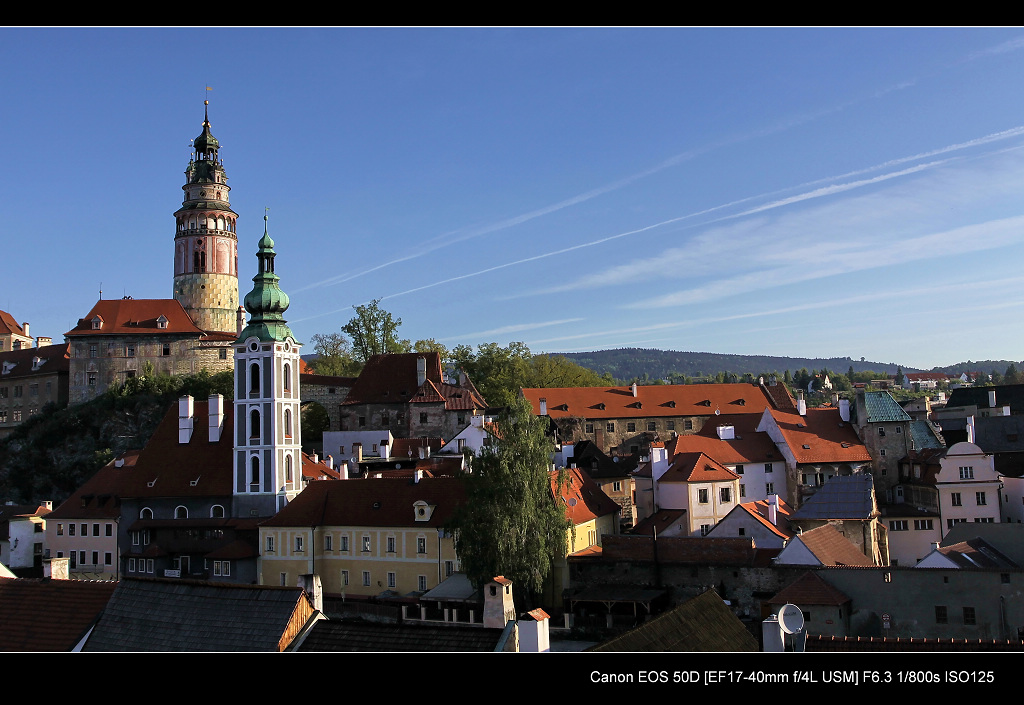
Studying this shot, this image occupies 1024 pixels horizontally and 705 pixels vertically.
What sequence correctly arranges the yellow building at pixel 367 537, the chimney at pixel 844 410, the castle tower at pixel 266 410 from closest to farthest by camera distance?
the yellow building at pixel 367 537
the castle tower at pixel 266 410
the chimney at pixel 844 410

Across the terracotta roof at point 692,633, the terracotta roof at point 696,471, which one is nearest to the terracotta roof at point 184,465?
the terracotta roof at point 696,471

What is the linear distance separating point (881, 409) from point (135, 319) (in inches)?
1972

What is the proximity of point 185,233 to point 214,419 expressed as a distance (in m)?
32.9

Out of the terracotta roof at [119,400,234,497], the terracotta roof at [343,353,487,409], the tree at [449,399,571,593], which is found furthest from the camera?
the terracotta roof at [343,353,487,409]

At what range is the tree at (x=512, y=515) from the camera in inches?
1055

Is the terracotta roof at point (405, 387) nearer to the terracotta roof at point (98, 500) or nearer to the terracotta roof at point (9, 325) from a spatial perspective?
the terracotta roof at point (98, 500)

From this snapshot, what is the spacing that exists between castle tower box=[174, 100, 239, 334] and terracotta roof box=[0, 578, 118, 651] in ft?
189

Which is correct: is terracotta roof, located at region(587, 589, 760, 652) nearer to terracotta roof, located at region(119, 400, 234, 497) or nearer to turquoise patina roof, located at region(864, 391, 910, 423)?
turquoise patina roof, located at region(864, 391, 910, 423)

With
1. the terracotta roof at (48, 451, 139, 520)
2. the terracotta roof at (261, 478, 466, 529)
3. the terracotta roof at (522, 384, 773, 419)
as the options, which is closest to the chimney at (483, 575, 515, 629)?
the terracotta roof at (261, 478, 466, 529)

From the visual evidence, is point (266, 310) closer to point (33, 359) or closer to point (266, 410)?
point (266, 410)

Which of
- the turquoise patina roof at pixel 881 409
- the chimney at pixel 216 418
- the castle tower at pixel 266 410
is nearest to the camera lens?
the castle tower at pixel 266 410

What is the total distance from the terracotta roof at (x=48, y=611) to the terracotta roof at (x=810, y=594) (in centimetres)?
1704

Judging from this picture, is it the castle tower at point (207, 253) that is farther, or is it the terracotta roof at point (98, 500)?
the castle tower at point (207, 253)

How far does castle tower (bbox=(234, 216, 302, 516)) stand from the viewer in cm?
3812
